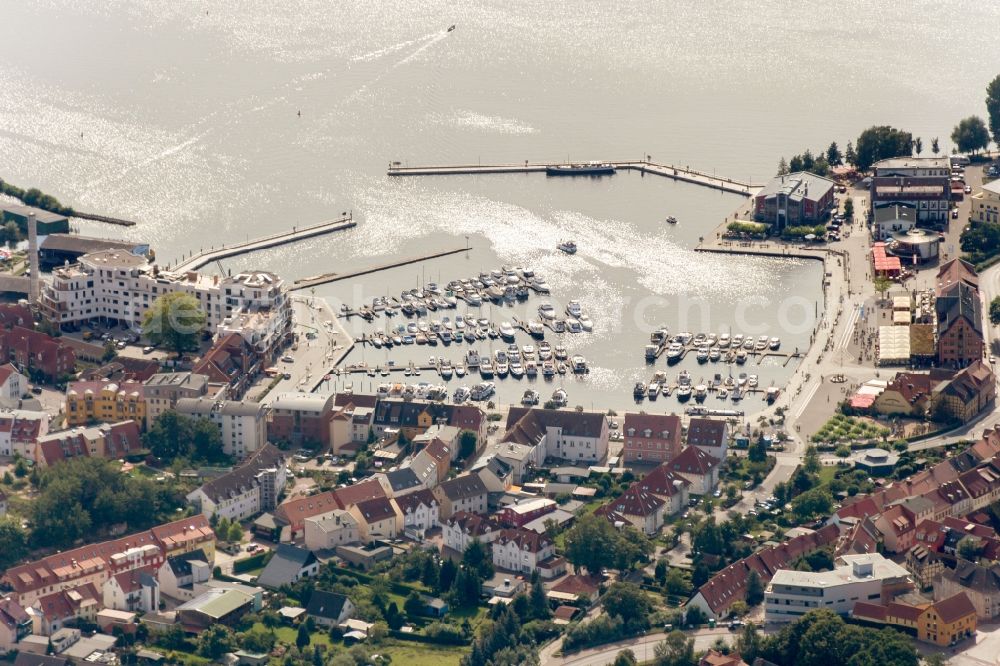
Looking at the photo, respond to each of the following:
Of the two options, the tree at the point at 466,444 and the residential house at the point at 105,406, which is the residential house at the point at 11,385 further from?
the tree at the point at 466,444

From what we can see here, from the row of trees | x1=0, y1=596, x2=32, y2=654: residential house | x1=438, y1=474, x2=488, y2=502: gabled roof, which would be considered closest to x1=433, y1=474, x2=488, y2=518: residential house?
x1=438, y1=474, x2=488, y2=502: gabled roof

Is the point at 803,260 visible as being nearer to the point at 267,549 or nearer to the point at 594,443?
the point at 594,443

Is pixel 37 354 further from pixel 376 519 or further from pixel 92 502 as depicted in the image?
pixel 376 519

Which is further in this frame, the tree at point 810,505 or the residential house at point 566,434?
the residential house at point 566,434

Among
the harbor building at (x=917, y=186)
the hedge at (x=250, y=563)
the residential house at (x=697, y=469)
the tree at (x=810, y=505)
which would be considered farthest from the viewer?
the harbor building at (x=917, y=186)

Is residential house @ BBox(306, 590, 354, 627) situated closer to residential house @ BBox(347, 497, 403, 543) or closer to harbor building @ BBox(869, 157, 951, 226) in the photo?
residential house @ BBox(347, 497, 403, 543)

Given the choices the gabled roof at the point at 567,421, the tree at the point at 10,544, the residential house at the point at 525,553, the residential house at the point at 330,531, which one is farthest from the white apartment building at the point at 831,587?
the tree at the point at 10,544

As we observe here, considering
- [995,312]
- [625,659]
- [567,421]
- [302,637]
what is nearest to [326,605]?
[302,637]
